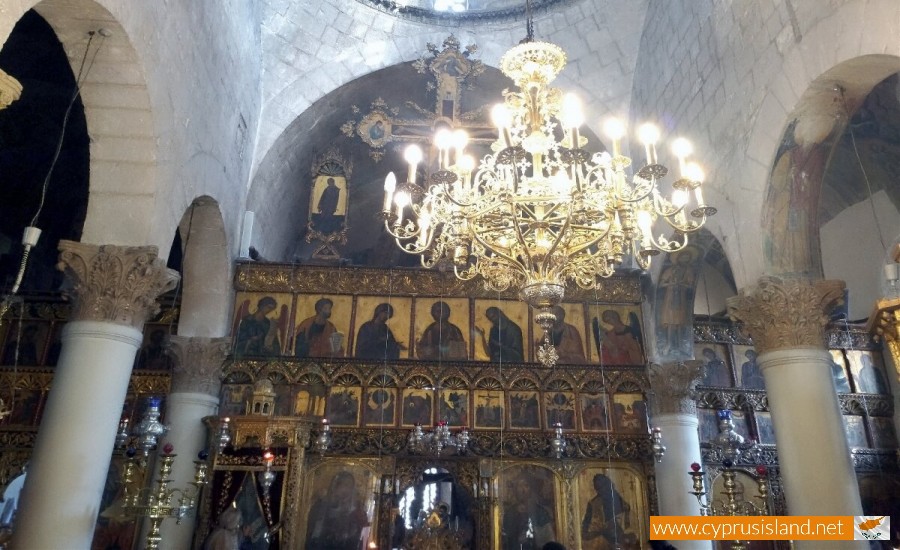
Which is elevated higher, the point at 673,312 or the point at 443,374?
the point at 673,312

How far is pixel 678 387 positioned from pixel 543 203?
5.36 metres

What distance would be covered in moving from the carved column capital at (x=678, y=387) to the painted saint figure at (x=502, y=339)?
7.40ft

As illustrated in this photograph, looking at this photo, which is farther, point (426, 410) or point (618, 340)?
point (618, 340)

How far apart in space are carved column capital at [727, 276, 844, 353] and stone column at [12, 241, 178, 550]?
246 inches

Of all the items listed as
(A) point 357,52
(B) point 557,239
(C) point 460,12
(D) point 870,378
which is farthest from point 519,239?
(D) point 870,378

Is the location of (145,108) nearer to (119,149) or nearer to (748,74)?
(119,149)

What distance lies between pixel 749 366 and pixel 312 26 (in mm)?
10285

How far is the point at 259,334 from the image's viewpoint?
34.5 ft

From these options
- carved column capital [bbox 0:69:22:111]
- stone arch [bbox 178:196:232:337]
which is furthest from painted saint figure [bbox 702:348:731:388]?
carved column capital [bbox 0:69:22:111]

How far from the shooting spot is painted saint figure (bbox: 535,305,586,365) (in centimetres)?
1062

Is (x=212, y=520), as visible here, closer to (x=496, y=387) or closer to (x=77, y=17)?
(x=496, y=387)

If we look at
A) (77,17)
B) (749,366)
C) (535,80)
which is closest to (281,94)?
(77,17)

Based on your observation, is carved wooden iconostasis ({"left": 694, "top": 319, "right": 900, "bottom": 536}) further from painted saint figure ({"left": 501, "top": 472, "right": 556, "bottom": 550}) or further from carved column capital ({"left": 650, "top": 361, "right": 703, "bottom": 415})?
painted saint figure ({"left": 501, "top": 472, "right": 556, "bottom": 550})

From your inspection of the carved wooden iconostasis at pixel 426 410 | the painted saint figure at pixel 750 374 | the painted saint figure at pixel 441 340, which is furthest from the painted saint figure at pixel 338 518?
the painted saint figure at pixel 750 374
